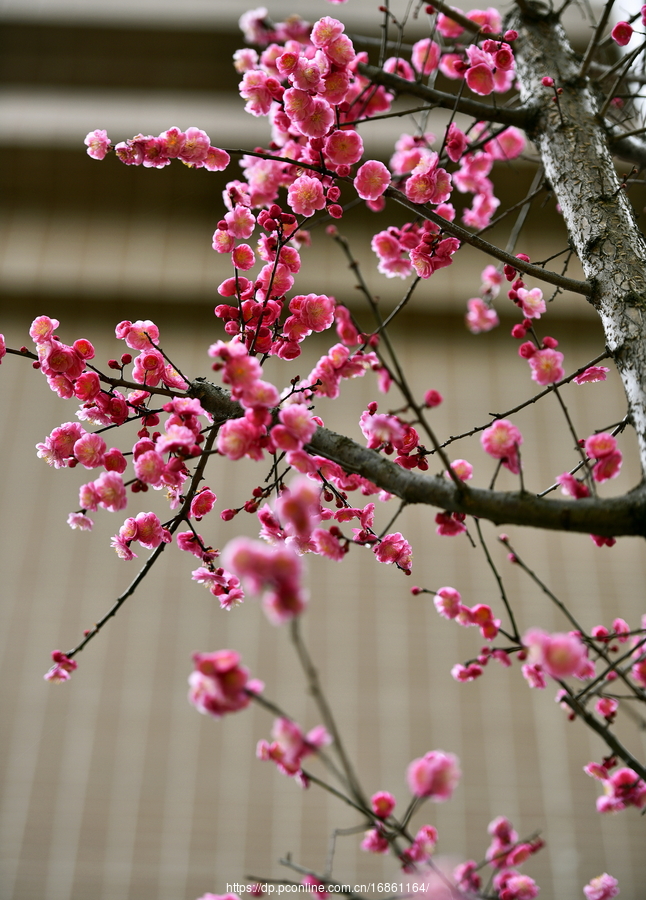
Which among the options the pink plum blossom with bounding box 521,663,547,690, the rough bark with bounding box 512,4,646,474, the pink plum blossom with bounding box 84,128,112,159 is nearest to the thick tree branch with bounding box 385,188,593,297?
the rough bark with bounding box 512,4,646,474

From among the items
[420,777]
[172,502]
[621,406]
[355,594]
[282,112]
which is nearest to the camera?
[420,777]

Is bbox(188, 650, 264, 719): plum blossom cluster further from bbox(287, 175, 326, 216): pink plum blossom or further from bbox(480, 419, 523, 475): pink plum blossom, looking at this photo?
bbox(287, 175, 326, 216): pink plum blossom

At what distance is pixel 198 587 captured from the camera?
8.59 ft

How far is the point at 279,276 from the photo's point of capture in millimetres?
1213

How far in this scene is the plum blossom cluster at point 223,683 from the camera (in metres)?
0.61

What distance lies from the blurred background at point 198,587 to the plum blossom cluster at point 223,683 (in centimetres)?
134

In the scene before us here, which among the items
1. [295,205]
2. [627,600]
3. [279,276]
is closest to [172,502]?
[279,276]

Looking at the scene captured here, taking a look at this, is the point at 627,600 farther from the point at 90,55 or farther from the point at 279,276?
the point at 90,55

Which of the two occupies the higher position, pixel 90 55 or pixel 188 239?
pixel 90 55

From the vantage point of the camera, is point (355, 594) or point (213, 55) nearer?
point (355, 594)

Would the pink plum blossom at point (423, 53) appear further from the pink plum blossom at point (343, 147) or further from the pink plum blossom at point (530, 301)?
the pink plum blossom at point (530, 301)

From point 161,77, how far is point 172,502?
277 centimetres

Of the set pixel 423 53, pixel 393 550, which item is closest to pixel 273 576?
pixel 393 550

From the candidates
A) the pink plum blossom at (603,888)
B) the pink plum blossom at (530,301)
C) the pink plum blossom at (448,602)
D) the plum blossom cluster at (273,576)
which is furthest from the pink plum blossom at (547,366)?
the pink plum blossom at (603,888)
